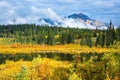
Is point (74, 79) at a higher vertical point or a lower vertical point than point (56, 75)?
higher

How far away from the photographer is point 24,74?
1676 inches

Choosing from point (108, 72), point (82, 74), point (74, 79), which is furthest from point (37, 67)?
point (74, 79)

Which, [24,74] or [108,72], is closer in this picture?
[24,74]

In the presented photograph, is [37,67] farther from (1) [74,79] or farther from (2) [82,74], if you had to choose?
(1) [74,79]

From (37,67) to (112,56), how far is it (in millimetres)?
32310

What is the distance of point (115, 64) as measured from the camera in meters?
63.3

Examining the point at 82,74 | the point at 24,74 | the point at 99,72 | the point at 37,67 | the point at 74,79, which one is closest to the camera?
the point at 24,74

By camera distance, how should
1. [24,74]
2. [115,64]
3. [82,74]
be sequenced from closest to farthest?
[24,74], [115,64], [82,74]

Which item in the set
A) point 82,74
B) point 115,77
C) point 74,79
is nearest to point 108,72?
point 115,77

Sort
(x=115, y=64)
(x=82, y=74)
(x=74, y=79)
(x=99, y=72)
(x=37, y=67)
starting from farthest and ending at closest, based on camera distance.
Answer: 1. (x=37, y=67)
2. (x=82, y=74)
3. (x=99, y=72)
4. (x=115, y=64)
5. (x=74, y=79)

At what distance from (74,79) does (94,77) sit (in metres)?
22.7

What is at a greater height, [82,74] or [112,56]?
[112,56]

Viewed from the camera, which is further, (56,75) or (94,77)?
(56,75)

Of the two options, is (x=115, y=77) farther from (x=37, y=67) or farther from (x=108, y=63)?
(x=37, y=67)
